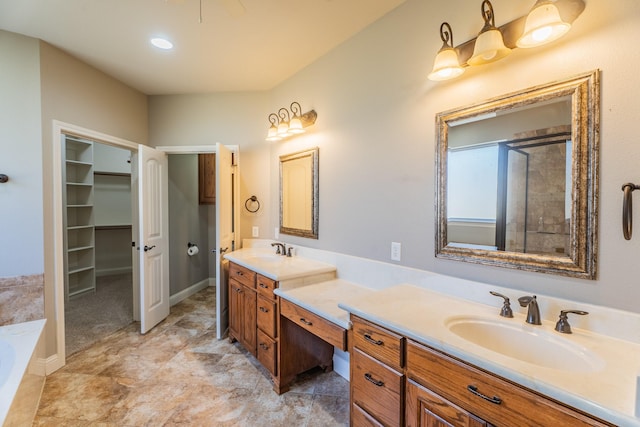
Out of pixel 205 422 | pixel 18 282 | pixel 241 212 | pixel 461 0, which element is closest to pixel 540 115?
pixel 461 0

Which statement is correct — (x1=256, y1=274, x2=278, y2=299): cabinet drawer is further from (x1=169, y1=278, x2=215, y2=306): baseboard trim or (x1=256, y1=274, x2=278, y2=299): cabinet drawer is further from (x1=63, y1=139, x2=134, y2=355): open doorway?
(x1=169, y1=278, x2=215, y2=306): baseboard trim

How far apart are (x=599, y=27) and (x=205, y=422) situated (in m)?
2.88

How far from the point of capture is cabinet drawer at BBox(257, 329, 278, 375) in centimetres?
216

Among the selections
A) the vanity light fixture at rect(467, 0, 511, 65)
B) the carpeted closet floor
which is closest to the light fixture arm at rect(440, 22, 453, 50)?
the vanity light fixture at rect(467, 0, 511, 65)

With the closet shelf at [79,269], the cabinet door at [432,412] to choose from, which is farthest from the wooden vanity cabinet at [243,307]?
the closet shelf at [79,269]

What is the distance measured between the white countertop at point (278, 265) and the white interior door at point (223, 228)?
0.51ft

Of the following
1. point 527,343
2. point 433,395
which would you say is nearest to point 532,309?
point 527,343

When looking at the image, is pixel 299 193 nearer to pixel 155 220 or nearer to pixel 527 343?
pixel 155 220

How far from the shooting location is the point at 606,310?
3.76 ft

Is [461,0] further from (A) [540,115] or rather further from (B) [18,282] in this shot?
(B) [18,282]

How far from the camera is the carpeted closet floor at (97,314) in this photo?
297 cm

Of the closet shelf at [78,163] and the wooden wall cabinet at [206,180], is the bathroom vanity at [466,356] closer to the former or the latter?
the wooden wall cabinet at [206,180]

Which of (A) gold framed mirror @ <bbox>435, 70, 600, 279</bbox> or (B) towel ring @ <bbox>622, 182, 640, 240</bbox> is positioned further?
(A) gold framed mirror @ <bbox>435, 70, 600, 279</bbox>

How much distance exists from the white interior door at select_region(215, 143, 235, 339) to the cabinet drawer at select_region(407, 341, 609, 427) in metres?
2.26
